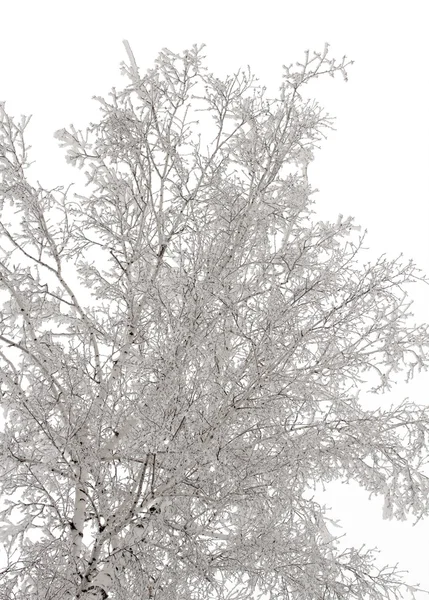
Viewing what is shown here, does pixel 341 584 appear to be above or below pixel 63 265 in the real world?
below

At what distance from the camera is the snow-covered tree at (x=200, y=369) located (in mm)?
3723

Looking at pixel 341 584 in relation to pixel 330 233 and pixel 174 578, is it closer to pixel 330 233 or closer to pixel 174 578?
pixel 174 578

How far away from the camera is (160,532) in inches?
→ 156

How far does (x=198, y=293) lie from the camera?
388 cm

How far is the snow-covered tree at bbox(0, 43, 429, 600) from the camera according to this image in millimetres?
3723

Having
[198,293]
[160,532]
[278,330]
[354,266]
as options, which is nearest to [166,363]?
[198,293]

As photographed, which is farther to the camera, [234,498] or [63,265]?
[63,265]

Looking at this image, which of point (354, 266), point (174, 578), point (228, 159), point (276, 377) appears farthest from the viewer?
point (228, 159)

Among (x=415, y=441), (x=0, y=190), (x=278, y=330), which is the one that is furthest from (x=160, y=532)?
(x=0, y=190)

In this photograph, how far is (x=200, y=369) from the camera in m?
3.65

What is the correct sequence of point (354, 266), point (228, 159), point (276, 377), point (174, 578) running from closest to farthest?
point (174, 578) < point (276, 377) < point (354, 266) < point (228, 159)

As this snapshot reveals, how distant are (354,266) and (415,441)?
47.8 inches

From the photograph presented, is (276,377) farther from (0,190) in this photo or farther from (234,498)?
(0,190)

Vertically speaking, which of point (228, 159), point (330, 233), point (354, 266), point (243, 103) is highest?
point (243, 103)
